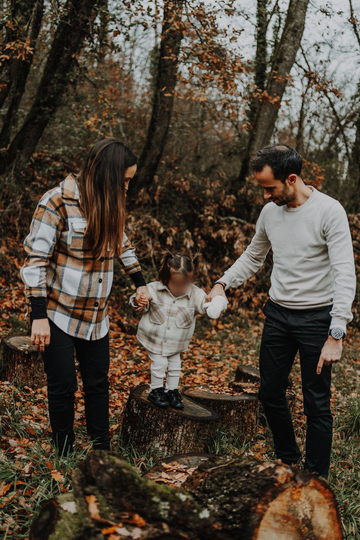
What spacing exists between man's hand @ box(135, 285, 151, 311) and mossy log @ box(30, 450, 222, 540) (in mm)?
1702

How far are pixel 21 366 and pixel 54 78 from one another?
231 inches

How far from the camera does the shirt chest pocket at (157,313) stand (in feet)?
13.4

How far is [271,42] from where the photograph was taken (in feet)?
41.2

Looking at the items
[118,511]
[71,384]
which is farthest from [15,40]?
[118,511]

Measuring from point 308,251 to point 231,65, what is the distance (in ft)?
19.3

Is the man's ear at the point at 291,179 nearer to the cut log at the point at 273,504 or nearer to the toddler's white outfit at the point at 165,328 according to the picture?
the toddler's white outfit at the point at 165,328

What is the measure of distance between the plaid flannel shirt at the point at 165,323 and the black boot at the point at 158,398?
0.30 meters

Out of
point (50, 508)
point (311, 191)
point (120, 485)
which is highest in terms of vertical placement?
point (311, 191)

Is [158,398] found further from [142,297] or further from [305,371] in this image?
[305,371]

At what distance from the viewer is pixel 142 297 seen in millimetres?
3844

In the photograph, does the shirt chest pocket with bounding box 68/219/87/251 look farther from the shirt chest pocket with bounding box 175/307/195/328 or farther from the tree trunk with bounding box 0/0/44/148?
the tree trunk with bounding box 0/0/44/148

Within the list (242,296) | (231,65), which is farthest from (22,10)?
(242,296)

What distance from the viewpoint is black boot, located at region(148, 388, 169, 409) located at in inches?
157

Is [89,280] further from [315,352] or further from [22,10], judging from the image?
[22,10]
